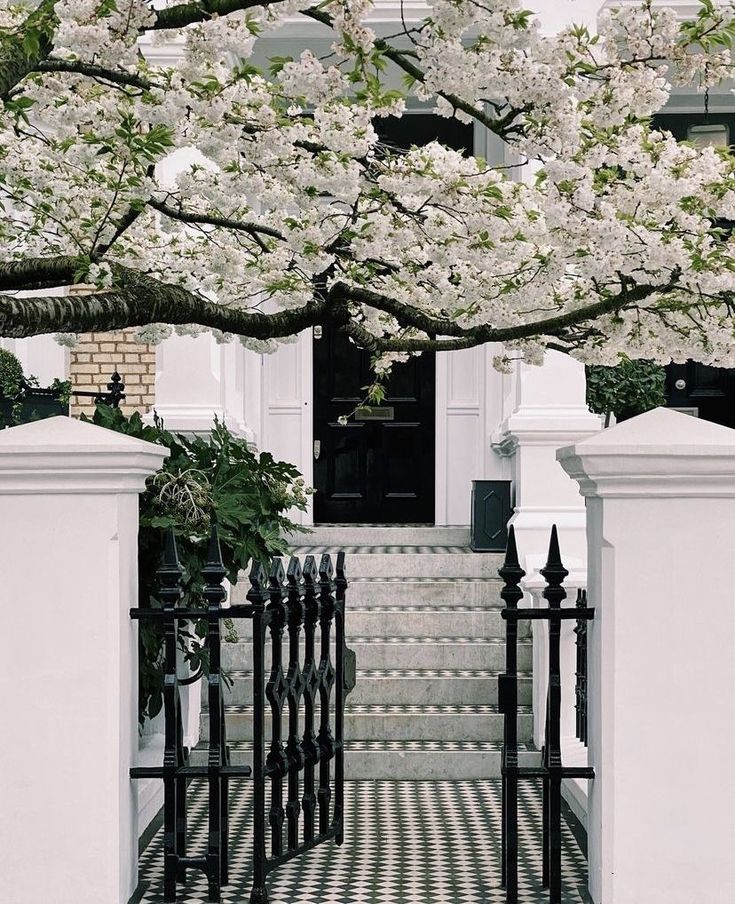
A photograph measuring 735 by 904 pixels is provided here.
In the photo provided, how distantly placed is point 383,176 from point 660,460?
1287 millimetres

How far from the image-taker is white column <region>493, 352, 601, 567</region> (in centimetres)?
877

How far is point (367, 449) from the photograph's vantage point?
37.0ft

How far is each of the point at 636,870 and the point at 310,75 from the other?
249 cm

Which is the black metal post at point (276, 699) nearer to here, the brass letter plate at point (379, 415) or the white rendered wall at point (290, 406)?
the white rendered wall at point (290, 406)

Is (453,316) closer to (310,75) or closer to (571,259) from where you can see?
(571,259)

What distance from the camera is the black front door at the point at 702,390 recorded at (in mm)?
11234

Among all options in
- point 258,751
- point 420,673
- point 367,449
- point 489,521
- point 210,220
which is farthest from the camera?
point 367,449

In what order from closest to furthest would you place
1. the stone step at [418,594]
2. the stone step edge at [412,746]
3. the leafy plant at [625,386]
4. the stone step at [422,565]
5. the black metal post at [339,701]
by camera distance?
1. the black metal post at [339,701]
2. the stone step edge at [412,746]
3. the stone step at [418,594]
4. the stone step at [422,565]
5. the leafy plant at [625,386]

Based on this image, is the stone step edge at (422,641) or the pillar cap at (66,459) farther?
the stone step edge at (422,641)

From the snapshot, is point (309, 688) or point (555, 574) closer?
point (555, 574)

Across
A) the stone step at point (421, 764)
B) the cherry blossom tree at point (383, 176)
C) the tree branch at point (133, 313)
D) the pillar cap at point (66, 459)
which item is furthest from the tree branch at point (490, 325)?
the stone step at point (421, 764)

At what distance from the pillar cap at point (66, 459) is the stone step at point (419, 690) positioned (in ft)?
11.5

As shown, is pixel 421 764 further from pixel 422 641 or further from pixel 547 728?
pixel 547 728

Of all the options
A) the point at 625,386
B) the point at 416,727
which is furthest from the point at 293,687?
the point at 625,386
